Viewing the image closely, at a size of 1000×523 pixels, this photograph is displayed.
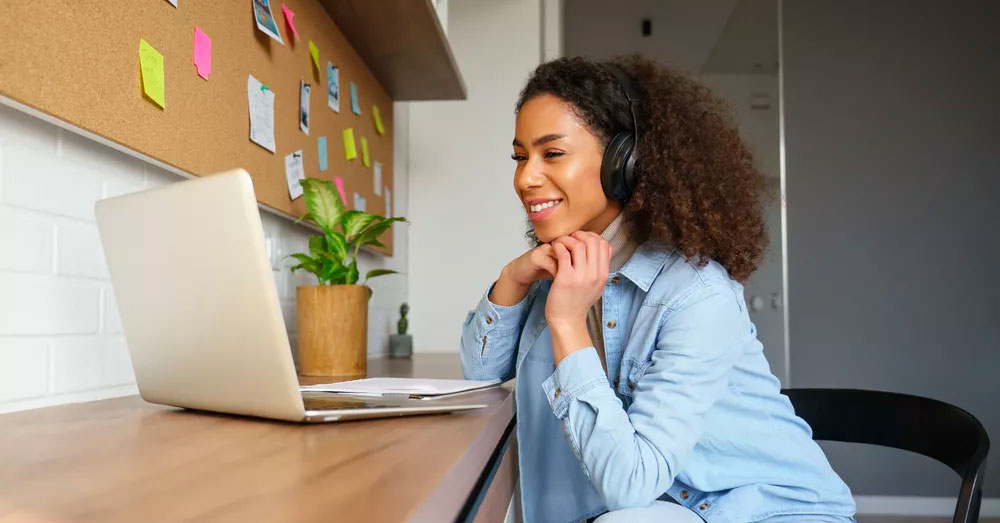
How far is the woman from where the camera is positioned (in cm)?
86

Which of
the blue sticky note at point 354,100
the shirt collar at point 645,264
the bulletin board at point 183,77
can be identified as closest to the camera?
the bulletin board at point 183,77

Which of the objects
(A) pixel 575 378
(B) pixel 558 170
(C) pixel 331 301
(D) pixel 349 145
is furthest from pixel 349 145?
(A) pixel 575 378

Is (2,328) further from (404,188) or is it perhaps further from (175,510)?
(404,188)

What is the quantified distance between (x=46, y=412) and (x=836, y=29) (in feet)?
10.2

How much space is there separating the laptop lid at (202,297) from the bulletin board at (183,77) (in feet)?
0.56

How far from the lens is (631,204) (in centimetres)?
111

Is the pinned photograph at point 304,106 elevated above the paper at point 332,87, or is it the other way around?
the paper at point 332,87

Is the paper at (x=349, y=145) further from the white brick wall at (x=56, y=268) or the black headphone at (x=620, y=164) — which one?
the black headphone at (x=620, y=164)

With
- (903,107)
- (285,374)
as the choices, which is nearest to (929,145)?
(903,107)

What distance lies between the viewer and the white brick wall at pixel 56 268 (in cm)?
84

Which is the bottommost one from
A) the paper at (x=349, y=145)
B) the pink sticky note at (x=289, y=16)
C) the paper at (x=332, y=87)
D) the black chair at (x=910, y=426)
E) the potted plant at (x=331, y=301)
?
the black chair at (x=910, y=426)

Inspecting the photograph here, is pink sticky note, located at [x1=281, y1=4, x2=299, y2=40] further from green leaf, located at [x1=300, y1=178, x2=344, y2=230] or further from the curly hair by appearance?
the curly hair

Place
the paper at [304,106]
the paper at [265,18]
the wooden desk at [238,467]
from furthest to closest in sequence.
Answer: the paper at [304,106] → the paper at [265,18] → the wooden desk at [238,467]

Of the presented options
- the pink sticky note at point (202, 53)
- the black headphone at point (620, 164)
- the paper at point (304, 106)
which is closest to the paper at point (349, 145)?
the paper at point (304, 106)
